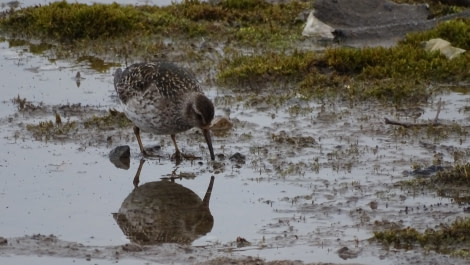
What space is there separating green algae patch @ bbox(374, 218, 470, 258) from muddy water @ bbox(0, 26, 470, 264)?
0.17 m

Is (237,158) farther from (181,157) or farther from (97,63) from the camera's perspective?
(97,63)

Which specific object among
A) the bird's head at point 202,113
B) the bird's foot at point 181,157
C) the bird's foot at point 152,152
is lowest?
the bird's foot at point 152,152

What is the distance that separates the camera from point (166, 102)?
12523mm

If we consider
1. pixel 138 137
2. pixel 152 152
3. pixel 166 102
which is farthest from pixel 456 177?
pixel 138 137

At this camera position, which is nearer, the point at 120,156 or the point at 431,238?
the point at 431,238

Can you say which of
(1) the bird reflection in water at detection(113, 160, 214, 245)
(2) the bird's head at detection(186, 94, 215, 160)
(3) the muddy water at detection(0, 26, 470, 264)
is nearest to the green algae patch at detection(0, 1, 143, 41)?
(3) the muddy water at detection(0, 26, 470, 264)

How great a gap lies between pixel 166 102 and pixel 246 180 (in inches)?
61.2

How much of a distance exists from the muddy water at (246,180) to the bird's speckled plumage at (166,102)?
1.48 ft

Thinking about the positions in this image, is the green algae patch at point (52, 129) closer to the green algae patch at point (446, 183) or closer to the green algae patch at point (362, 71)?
the green algae patch at point (362, 71)

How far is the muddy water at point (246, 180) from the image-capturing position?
31.5 feet

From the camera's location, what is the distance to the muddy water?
9.60 metres

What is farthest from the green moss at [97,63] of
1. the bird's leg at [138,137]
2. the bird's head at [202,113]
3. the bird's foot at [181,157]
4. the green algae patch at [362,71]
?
the bird's head at [202,113]

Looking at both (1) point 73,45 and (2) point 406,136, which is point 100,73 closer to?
(1) point 73,45

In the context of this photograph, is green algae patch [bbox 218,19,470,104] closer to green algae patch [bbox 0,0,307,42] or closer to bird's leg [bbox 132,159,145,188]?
green algae patch [bbox 0,0,307,42]
